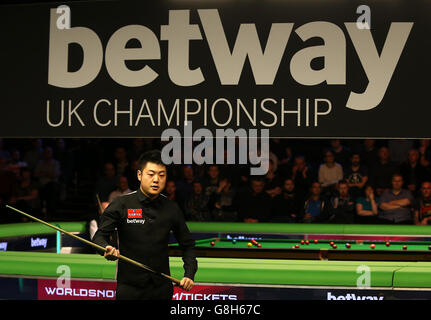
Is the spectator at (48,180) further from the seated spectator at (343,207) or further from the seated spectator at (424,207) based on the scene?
the seated spectator at (424,207)

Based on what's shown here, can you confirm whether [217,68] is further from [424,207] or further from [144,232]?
[424,207]

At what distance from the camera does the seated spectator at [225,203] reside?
938 cm

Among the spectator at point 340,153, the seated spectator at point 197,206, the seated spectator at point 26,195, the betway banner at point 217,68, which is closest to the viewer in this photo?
the betway banner at point 217,68

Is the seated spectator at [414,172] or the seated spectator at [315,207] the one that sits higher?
the seated spectator at [414,172]

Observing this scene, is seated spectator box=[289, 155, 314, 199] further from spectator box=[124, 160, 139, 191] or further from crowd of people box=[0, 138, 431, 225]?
spectator box=[124, 160, 139, 191]

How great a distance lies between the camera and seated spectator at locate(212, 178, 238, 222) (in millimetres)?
9383

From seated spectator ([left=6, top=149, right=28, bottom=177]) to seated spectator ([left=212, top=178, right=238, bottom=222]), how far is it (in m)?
3.29

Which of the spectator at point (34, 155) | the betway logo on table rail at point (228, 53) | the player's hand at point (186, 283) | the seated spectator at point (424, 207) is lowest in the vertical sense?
the player's hand at point (186, 283)

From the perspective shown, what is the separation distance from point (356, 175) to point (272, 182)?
1.11m

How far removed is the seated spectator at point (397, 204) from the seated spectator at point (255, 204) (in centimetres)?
146

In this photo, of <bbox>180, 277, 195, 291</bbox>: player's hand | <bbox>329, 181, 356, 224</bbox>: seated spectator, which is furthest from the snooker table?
<bbox>329, 181, 356, 224</bbox>: seated spectator

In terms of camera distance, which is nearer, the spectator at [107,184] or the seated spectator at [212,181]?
the seated spectator at [212,181]

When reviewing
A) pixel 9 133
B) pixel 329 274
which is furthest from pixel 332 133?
pixel 9 133

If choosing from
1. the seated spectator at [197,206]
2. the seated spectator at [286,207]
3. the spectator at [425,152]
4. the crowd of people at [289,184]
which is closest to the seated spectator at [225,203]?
the crowd of people at [289,184]
